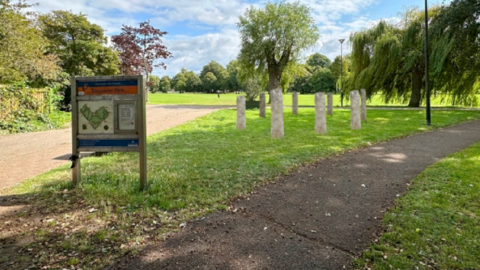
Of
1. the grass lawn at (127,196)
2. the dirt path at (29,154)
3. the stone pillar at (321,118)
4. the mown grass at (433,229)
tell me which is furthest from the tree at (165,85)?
the mown grass at (433,229)

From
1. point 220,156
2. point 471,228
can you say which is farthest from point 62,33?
point 471,228

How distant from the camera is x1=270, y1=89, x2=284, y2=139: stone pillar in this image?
10.0 meters

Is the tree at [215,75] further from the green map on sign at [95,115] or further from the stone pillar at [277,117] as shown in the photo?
the green map on sign at [95,115]

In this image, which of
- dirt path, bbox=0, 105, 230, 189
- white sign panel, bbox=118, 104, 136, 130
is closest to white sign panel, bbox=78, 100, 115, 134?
white sign panel, bbox=118, 104, 136, 130

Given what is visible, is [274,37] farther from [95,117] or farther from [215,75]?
[215,75]

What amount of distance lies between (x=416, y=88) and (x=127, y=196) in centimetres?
2501

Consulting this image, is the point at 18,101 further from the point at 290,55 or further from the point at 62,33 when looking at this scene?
the point at 290,55

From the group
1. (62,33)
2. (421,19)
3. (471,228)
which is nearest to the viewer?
(471,228)

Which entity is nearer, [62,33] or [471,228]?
[471,228]

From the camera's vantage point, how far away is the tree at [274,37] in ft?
95.6

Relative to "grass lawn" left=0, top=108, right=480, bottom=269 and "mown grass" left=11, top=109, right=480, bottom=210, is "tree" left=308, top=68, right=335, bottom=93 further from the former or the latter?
"grass lawn" left=0, top=108, right=480, bottom=269

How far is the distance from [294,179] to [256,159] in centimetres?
158

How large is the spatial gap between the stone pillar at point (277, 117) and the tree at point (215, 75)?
300ft

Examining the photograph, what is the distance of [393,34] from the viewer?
23.4 m
